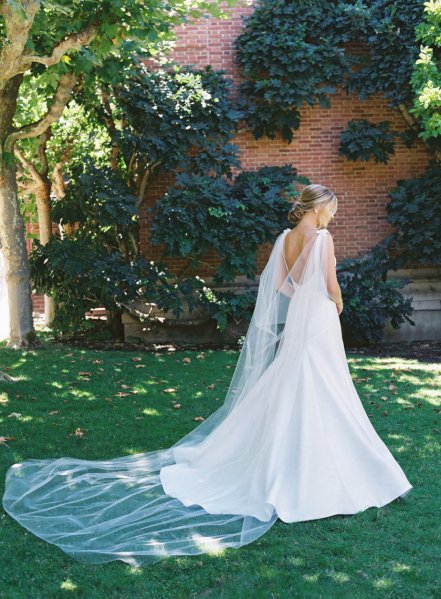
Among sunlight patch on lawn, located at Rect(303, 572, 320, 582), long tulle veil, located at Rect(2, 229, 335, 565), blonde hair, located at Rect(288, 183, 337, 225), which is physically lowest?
sunlight patch on lawn, located at Rect(303, 572, 320, 582)

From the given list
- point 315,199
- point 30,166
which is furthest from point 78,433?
point 30,166

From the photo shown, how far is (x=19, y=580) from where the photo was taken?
147 inches

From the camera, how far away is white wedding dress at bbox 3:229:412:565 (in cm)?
433

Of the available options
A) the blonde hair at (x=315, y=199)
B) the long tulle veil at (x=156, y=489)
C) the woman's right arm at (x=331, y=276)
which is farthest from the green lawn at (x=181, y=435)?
the blonde hair at (x=315, y=199)

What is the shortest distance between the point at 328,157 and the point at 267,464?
9013mm

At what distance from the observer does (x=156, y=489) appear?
4902 mm

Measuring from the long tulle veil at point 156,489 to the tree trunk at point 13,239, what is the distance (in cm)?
564

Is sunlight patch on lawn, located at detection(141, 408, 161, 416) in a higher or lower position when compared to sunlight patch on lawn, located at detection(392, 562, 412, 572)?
higher

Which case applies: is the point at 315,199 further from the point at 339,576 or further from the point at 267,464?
the point at 339,576

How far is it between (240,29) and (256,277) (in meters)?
4.24

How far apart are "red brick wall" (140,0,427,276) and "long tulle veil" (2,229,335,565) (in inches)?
292

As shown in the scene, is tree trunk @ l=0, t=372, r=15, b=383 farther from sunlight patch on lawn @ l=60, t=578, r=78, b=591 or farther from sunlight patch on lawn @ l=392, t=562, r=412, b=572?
sunlight patch on lawn @ l=392, t=562, r=412, b=572

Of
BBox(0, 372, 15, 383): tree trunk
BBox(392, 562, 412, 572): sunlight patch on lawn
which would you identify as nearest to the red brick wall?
BBox(0, 372, 15, 383): tree trunk

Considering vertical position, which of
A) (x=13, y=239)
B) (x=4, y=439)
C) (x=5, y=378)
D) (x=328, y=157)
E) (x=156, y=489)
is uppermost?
(x=328, y=157)
